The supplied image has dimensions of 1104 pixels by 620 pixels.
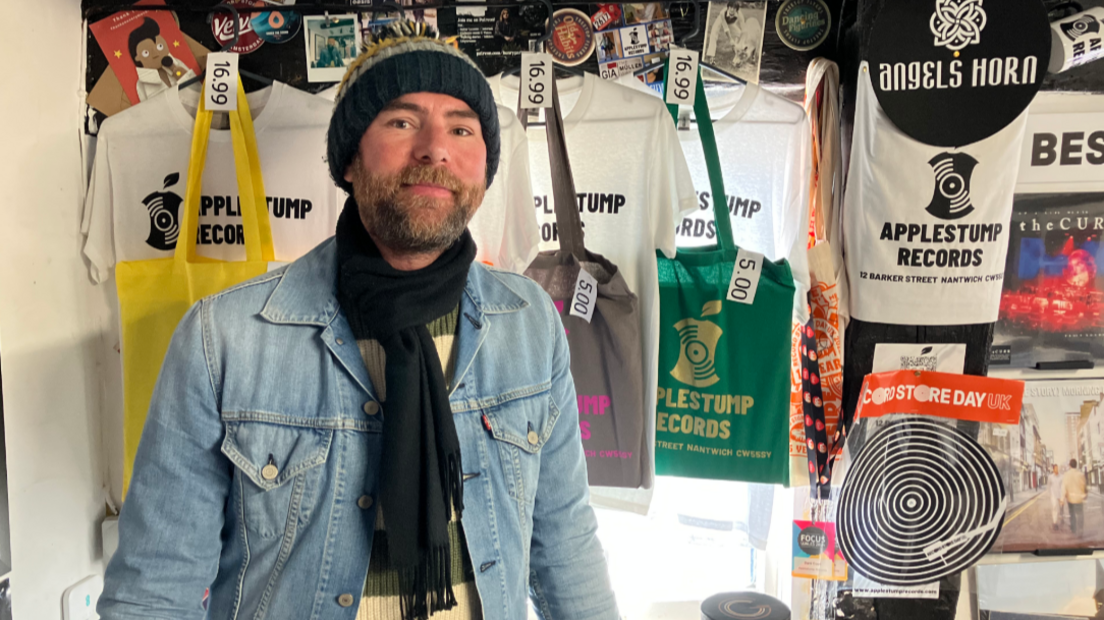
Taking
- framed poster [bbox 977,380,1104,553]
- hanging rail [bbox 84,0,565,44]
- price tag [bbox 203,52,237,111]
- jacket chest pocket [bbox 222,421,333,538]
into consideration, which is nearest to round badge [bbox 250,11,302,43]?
hanging rail [bbox 84,0,565,44]

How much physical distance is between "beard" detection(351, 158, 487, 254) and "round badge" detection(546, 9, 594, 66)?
2.44ft

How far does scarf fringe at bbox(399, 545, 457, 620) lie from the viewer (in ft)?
3.22

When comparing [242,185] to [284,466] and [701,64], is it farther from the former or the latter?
[701,64]

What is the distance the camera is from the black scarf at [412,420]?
3.18 feet

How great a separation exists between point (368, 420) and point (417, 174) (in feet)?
1.23

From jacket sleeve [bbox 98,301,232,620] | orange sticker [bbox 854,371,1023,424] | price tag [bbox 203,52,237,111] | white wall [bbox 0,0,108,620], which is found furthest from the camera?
orange sticker [bbox 854,371,1023,424]

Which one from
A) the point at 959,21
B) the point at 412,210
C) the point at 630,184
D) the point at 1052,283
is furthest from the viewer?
the point at 1052,283

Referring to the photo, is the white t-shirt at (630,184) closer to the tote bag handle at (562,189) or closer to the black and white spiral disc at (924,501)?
the tote bag handle at (562,189)

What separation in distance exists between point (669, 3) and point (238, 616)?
1.51 metres

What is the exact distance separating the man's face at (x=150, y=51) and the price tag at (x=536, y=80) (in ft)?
2.88

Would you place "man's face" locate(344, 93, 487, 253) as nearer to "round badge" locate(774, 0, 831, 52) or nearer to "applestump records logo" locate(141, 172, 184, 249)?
"applestump records logo" locate(141, 172, 184, 249)

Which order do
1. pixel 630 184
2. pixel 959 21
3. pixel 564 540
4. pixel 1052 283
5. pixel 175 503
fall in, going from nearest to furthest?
pixel 175 503, pixel 564 540, pixel 959 21, pixel 630 184, pixel 1052 283

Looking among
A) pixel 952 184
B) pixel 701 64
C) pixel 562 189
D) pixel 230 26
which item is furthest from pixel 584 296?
pixel 230 26

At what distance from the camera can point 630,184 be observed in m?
1.59
